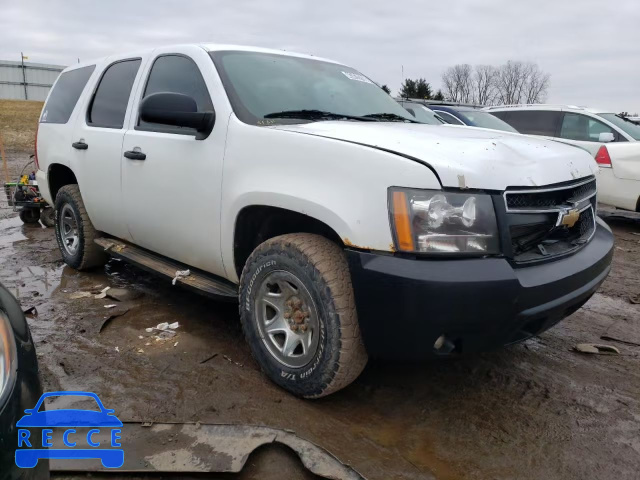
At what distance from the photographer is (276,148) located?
269 centimetres

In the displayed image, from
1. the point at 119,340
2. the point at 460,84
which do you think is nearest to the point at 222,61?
the point at 119,340

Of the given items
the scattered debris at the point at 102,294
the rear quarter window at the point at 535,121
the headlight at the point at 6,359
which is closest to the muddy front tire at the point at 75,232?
the scattered debris at the point at 102,294

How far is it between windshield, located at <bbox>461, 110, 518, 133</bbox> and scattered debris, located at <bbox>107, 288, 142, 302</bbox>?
7.29 meters

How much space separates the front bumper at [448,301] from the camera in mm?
2164

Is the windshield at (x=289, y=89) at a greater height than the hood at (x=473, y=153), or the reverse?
the windshield at (x=289, y=89)

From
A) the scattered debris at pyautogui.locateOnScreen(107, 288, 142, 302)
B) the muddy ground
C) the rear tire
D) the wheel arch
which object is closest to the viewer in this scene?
the muddy ground

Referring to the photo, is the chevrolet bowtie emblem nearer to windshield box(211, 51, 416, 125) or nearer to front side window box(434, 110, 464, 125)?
windshield box(211, 51, 416, 125)

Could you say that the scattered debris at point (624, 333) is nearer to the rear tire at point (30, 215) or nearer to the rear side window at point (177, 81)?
the rear side window at point (177, 81)

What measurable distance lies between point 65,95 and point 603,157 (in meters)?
7.06

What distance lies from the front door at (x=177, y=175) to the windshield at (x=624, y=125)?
7183 millimetres

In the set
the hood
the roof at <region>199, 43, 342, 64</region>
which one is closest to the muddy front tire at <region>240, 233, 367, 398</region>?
the hood

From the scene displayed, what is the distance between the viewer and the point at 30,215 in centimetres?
730

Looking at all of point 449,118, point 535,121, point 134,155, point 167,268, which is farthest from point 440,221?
point 449,118

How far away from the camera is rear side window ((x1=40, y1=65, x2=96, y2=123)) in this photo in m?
4.75
